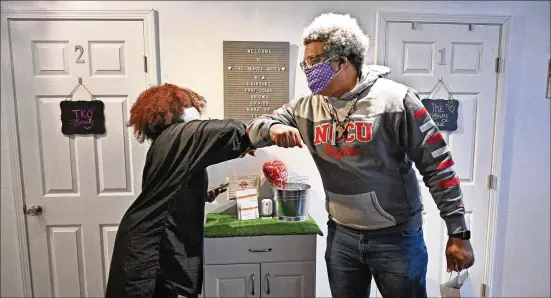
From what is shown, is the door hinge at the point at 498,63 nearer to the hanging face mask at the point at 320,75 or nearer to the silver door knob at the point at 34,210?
the hanging face mask at the point at 320,75

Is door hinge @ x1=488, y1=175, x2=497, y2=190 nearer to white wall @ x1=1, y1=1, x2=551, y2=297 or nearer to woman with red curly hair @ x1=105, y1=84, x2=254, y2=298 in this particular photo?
white wall @ x1=1, y1=1, x2=551, y2=297

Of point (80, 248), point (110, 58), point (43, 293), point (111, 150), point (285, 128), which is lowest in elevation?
point (43, 293)

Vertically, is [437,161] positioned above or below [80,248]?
above

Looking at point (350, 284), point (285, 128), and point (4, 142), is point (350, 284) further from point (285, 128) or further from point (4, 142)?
point (4, 142)

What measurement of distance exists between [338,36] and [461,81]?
1.37 metres

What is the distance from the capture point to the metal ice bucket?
6.56 feet

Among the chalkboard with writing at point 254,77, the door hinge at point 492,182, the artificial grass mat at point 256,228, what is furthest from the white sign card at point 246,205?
the door hinge at point 492,182

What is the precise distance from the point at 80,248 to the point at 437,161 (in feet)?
6.68

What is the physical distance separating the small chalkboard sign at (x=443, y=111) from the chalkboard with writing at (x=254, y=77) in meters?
0.85

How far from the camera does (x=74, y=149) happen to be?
2184 millimetres

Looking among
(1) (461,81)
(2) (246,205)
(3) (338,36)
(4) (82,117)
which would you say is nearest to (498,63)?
(1) (461,81)

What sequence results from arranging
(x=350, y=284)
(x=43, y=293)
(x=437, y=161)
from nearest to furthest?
(x=437, y=161)
(x=350, y=284)
(x=43, y=293)

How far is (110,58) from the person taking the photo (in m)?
2.12

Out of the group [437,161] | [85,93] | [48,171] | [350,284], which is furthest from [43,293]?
[437,161]
